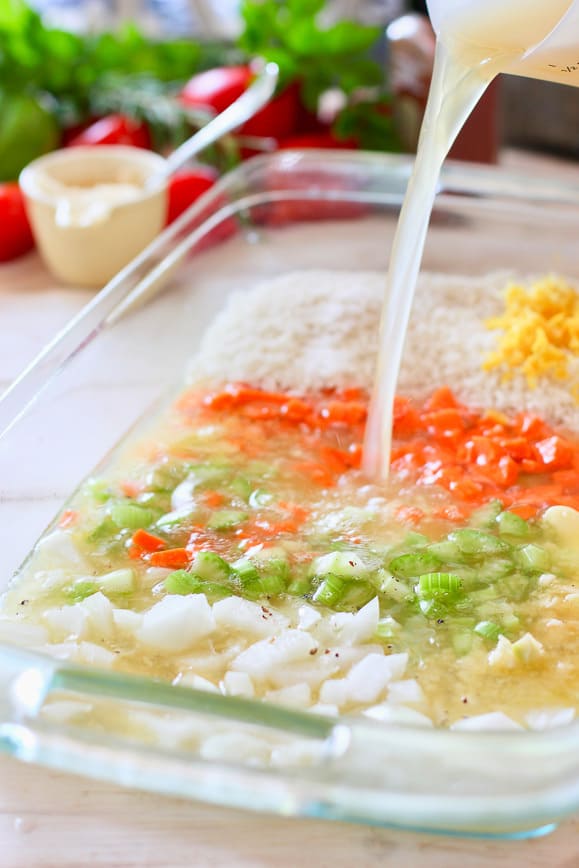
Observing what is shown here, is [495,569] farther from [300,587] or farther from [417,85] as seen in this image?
[417,85]

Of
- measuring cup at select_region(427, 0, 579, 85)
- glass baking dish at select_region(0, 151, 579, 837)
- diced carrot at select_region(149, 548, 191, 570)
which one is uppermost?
measuring cup at select_region(427, 0, 579, 85)

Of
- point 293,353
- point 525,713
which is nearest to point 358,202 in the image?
point 293,353

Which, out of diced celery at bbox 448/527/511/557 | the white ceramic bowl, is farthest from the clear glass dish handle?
the white ceramic bowl

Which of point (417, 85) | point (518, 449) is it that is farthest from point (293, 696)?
point (417, 85)

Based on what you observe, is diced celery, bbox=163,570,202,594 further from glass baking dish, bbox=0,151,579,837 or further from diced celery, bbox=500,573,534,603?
diced celery, bbox=500,573,534,603

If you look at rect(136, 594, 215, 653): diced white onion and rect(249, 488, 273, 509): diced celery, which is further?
rect(249, 488, 273, 509): diced celery

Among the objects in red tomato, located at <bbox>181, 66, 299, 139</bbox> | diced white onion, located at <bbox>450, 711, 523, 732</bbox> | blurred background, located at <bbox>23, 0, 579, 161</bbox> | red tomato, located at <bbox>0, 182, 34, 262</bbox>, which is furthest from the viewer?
red tomato, located at <bbox>181, 66, 299, 139</bbox>

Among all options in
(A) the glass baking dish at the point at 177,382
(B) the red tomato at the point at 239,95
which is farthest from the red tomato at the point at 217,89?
(A) the glass baking dish at the point at 177,382
